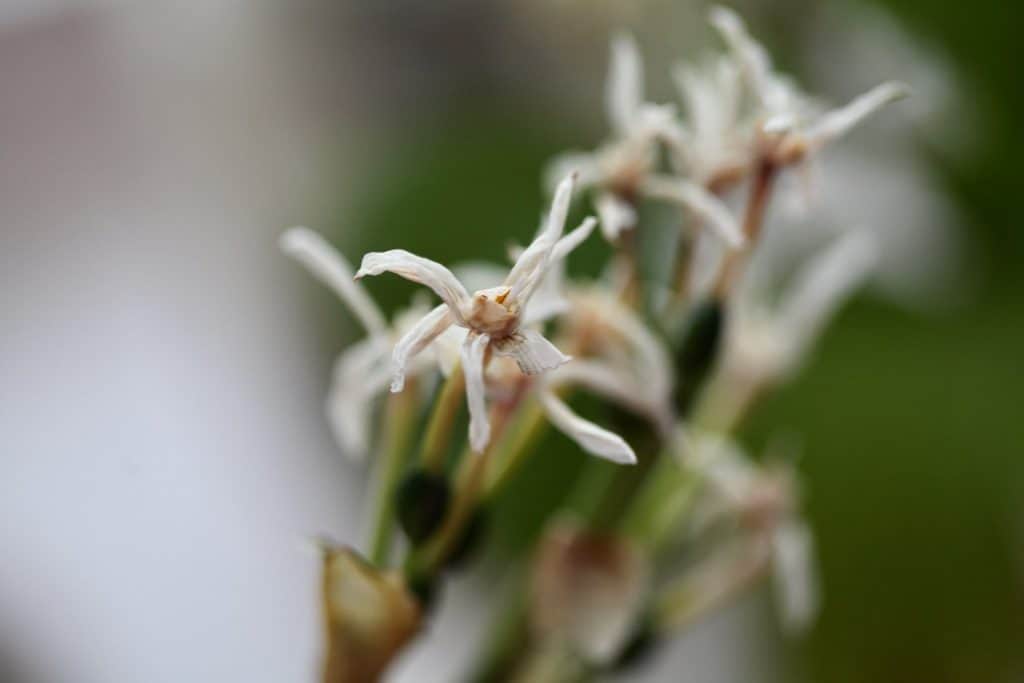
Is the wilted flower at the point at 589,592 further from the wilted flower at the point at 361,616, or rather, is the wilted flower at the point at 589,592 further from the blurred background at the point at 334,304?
the blurred background at the point at 334,304

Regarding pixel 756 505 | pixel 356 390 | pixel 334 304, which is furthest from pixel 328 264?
pixel 334 304

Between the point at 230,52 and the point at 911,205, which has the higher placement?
the point at 230,52

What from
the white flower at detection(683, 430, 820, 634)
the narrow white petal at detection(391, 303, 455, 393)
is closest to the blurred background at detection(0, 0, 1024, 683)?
the white flower at detection(683, 430, 820, 634)

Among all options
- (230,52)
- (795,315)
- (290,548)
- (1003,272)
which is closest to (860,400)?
(1003,272)

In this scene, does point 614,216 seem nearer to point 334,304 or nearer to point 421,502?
point 421,502

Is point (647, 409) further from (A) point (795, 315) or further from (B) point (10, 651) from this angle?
(B) point (10, 651)

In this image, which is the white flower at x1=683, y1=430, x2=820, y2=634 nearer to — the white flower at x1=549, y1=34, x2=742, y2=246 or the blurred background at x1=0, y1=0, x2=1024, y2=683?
the white flower at x1=549, y1=34, x2=742, y2=246
